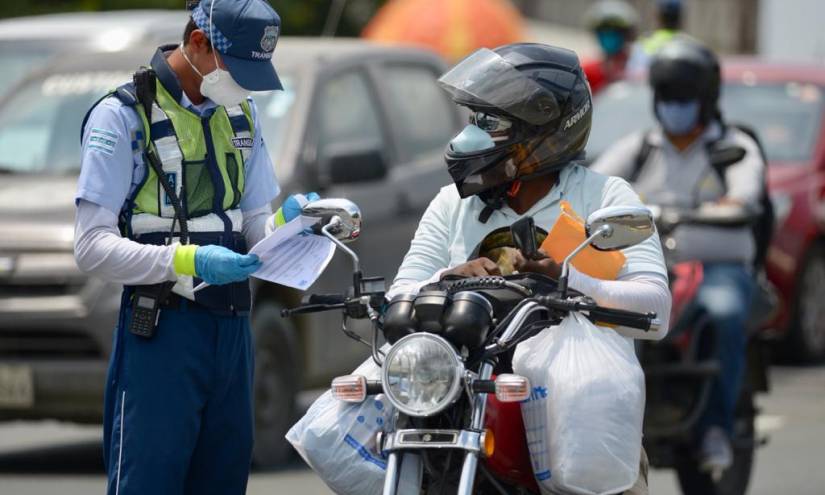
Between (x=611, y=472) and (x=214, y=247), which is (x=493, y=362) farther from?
(x=214, y=247)

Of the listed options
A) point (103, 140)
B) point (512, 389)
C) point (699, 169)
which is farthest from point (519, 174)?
point (699, 169)

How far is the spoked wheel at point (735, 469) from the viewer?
27.5 ft

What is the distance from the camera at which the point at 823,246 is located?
1413cm

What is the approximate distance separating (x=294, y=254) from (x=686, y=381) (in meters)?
3.69

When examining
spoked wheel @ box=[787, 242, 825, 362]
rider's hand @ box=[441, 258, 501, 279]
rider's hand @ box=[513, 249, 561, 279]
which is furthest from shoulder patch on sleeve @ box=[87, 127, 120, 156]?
spoked wheel @ box=[787, 242, 825, 362]

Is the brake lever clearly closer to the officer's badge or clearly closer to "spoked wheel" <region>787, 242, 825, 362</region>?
the officer's badge

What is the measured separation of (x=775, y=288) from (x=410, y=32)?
8587mm

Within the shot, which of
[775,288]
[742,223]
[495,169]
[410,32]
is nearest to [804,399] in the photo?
[775,288]

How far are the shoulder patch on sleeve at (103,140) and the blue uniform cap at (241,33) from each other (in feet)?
1.16

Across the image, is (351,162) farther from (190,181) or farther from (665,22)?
(665,22)

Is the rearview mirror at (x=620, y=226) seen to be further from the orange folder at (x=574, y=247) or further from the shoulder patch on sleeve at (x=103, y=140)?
the shoulder patch on sleeve at (x=103, y=140)

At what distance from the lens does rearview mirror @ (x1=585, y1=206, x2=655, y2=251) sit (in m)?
4.49

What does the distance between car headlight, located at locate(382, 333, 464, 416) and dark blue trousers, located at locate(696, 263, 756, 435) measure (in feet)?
13.6

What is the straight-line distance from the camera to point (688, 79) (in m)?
8.68
